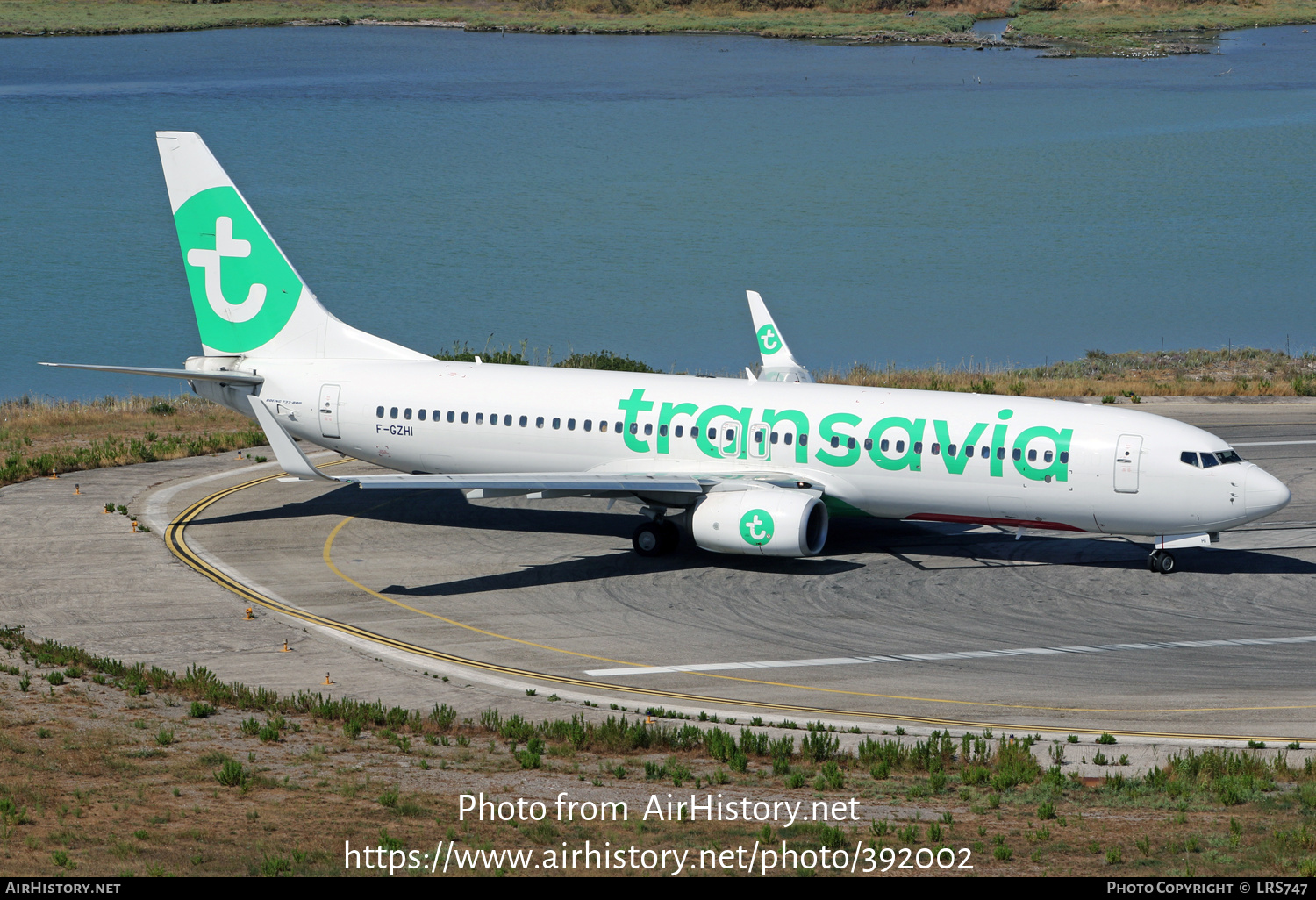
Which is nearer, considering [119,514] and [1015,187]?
[119,514]

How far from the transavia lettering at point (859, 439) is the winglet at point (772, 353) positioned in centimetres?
894

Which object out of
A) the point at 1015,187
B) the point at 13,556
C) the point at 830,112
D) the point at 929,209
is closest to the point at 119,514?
the point at 13,556

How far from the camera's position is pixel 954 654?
30.6 m

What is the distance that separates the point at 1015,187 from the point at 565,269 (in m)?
40.4

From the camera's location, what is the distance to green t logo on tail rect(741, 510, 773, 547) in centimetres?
3541

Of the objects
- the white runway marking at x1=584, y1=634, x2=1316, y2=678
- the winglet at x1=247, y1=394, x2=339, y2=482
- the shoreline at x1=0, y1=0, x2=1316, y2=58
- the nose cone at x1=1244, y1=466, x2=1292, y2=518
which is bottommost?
Answer: the white runway marking at x1=584, y1=634, x2=1316, y2=678

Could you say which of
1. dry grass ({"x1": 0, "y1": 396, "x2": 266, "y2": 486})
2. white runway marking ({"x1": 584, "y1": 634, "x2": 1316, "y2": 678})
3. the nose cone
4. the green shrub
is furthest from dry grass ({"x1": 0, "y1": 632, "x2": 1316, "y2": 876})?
dry grass ({"x1": 0, "y1": 396, "x2": 266, "y2": 486})

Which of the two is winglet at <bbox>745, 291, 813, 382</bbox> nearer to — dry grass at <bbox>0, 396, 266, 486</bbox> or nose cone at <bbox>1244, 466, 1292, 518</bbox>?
nose cone at <bbox>1244, 466, 1292, 518</bbox>

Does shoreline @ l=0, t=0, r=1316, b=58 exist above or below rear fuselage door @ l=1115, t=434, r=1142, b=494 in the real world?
above

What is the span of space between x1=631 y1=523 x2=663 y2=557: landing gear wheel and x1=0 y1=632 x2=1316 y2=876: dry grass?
11343 mm

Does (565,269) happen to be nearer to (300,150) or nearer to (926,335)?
(926,335)

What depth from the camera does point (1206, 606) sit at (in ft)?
112

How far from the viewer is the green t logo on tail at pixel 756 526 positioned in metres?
35.4

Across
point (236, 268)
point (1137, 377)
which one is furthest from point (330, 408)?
point (1137, 377)
